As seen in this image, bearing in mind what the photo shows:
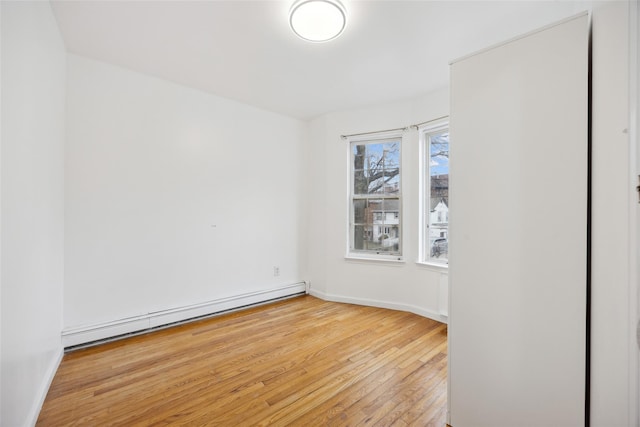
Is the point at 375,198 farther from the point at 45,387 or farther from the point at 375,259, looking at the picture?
the point at 45,387

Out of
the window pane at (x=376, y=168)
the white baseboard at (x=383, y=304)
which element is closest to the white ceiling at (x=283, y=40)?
the window pane at (x=376, y=168)

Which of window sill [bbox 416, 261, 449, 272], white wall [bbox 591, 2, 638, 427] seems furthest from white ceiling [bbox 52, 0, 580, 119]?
window sill [bbox 416, 261, 449, 272]

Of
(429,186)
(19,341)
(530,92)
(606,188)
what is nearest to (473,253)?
(606,188)

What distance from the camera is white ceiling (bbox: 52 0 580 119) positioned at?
1923mm

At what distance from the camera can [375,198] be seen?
3812 millimetres

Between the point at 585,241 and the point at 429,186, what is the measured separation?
2302 millimetres

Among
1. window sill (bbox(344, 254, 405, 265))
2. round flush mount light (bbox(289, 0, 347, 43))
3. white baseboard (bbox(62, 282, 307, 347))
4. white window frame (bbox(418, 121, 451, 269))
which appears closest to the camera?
round flush mount light (bbox(289, 0, 347, 43))

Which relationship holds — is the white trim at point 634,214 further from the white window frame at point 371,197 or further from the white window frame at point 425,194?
the white window frame at point 371,197

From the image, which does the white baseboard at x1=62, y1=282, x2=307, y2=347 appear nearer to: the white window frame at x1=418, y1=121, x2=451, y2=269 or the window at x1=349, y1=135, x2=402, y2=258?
the window at x1=349, y1=135, x2=402, y2=258

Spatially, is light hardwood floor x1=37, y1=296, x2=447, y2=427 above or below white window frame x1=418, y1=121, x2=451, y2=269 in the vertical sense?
below

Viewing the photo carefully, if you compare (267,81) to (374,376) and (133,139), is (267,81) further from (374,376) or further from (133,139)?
(374,376)

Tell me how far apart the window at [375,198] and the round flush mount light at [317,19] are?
1.88 m

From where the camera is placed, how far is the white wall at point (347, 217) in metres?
3.39

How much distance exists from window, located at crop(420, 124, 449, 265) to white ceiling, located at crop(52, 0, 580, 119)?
583 mm
